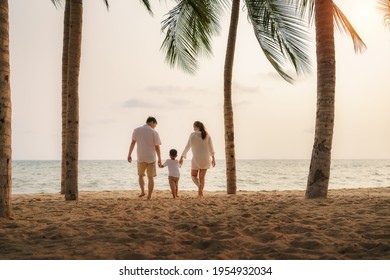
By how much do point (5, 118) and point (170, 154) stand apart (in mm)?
3649

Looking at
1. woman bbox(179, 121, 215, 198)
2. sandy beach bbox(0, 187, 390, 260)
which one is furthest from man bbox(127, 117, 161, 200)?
sandy beach bbox(0, 187, 390, 260)

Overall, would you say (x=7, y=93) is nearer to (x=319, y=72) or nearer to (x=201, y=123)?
(x=201, y=123)

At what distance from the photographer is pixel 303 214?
16.2ft

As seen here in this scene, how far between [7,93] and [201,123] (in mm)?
4078

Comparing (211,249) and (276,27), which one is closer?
(211,249)

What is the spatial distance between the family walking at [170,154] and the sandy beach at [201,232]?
1857 millimetres

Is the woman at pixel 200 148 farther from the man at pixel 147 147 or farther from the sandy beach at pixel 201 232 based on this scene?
the sandy beach at pixel 201 232

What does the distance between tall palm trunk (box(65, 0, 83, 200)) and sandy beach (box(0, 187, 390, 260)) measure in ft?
4.36

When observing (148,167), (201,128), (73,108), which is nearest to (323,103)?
(201,128)

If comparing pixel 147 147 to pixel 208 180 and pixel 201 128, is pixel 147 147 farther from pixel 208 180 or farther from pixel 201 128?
pixel 208 180

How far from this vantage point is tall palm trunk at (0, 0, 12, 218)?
4.82 m

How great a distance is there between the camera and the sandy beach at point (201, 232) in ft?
11.2

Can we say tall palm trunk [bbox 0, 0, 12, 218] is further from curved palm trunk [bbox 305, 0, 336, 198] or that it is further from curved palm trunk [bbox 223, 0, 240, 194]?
curved palm trunk [bbox 223, 0, 240, 194]
